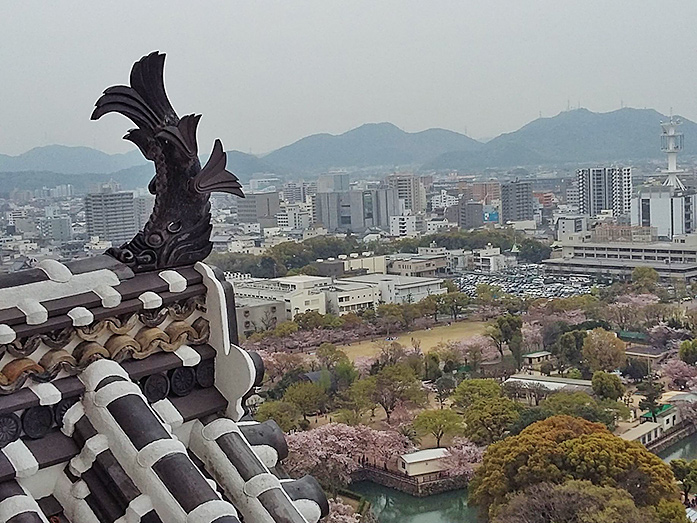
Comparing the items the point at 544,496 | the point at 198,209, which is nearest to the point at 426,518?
the point at 544,496

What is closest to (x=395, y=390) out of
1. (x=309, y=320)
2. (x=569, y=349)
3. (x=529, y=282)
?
(x=569, y=349)

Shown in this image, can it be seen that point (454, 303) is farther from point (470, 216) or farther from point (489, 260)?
point (470, 216)

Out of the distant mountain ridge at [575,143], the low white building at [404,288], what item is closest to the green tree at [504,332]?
the low white building at [404,288]

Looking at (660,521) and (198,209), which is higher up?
(198,209)

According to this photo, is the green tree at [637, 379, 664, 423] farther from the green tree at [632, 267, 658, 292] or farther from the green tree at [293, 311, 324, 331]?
the green tree at [632, 267, 658, 292]

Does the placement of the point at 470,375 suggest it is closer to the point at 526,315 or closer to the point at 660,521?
the point at 526,315
